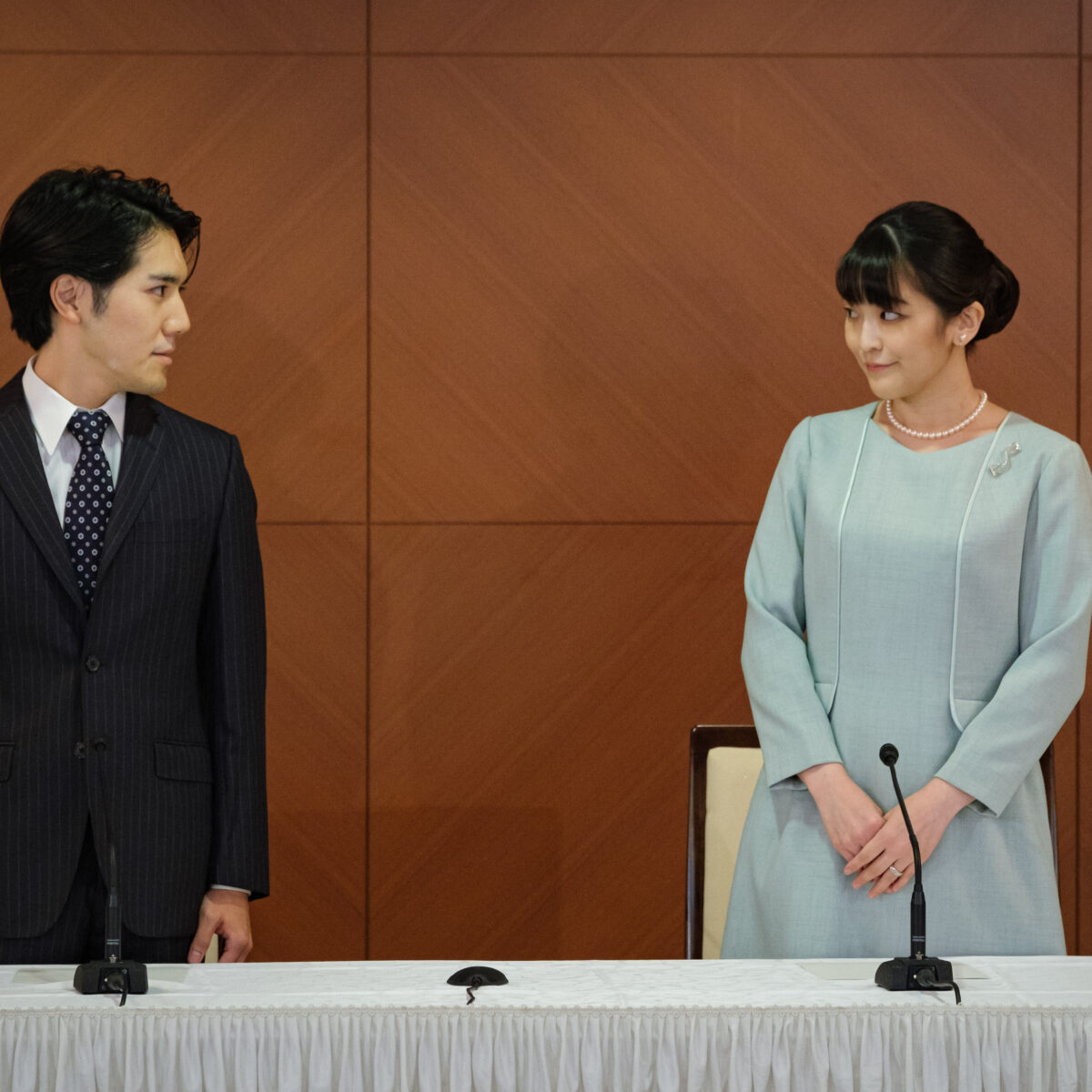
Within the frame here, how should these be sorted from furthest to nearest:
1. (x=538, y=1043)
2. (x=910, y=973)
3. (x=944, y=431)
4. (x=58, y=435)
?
(x=944, y=431) → (x=58, y=435) → (x=910, y=973) → (x=538, y=1043)

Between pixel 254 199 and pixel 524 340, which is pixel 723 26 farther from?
pixel 254 199

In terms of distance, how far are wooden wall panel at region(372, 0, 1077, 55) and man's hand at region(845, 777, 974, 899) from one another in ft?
6.55

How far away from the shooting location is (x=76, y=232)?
7.22 feet

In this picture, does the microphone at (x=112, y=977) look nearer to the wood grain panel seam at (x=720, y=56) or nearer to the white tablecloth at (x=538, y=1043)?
the white tablecloth at (x=538, y=1043)

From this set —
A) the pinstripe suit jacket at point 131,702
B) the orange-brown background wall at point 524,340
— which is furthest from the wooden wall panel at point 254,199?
the pinstripe suit jacket at point 131,702

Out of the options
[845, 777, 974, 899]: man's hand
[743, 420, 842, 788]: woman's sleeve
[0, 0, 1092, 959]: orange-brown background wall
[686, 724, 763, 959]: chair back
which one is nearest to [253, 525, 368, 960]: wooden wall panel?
[0, 0, 1092, 959]: orange-brown background wall

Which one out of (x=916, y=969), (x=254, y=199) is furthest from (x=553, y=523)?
(x=916, y=969)

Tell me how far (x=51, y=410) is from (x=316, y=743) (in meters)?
1.41

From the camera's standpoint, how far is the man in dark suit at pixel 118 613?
6.72ft

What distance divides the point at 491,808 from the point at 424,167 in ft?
4.97

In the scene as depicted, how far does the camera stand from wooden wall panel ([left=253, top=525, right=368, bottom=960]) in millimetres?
3391

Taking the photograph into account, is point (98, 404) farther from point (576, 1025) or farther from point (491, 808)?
point (491, 808)

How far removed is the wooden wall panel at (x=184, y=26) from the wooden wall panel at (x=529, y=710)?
3.79 feet

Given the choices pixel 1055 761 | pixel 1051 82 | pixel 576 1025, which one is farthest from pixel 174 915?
pixel 1051 82
